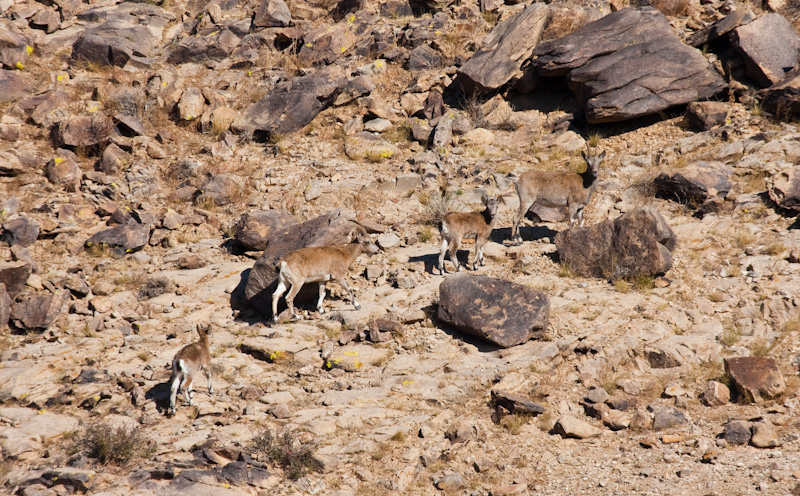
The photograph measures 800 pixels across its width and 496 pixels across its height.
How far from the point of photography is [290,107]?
71.9 feet

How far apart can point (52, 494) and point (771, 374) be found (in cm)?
1059

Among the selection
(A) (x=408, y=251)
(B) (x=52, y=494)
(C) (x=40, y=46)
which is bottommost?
(A) (x=408, y=251)

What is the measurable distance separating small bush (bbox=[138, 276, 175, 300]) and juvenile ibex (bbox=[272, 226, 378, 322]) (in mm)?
2954

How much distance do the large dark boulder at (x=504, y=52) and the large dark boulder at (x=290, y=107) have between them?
4.82m

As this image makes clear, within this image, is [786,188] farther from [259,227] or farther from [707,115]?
[259,227]

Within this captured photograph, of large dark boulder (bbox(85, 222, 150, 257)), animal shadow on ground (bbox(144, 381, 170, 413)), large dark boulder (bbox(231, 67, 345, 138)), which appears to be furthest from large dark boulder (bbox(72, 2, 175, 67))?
animal shadow on ground (bbox(144, 381, 170, 413))

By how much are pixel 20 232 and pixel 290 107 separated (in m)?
9.53

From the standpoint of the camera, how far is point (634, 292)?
43.1 ft

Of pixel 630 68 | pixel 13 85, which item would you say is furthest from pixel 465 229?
pixel 13 85

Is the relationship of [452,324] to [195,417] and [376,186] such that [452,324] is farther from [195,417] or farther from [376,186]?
[376,186]

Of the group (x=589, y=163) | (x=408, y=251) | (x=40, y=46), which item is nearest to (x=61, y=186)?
(x=40, y=46)

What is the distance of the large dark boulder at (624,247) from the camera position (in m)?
13.3

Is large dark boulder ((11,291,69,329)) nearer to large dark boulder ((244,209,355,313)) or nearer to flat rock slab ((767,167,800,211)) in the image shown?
large dark boulder ((244,209,355,313))

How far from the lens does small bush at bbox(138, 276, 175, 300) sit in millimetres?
14711
